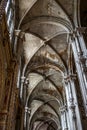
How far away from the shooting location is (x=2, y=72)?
996 centimetres

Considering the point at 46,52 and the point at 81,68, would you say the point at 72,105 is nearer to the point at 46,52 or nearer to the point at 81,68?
the point at 81,68

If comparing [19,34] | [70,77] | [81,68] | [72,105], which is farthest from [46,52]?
[81,68]

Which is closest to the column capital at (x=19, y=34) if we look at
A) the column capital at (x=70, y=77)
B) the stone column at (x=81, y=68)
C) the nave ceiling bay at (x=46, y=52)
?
the nave ceiling bay at (x=46, y=52)

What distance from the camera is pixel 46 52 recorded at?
59.9 feet

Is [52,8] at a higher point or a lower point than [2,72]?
higher

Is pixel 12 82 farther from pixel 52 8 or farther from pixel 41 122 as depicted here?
pixel 41 122

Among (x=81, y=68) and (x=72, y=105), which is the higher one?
(x=81, y=68)

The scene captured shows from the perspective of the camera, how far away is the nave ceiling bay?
575 inches

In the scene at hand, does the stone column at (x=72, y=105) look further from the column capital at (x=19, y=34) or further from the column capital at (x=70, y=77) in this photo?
the column capital at (x=19, y=34)

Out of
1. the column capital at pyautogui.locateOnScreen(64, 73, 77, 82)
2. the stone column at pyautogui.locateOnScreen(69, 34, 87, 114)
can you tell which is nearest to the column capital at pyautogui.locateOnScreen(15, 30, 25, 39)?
the stone column at pyautogui.locateOnScreen(69, 34, 87, 114)

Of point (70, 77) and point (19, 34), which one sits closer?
point (19, 34)

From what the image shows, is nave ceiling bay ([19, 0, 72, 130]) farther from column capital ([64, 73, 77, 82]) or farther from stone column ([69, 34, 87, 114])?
stone column ([69, 34, 87, 114])

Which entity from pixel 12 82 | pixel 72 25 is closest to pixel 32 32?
pixel 72 25

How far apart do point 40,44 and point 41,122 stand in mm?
17558
